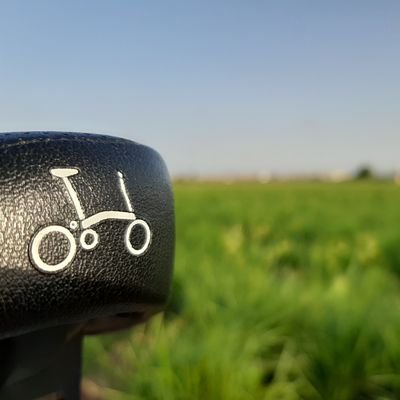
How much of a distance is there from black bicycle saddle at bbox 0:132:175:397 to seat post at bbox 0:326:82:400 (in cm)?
7

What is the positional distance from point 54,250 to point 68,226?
0.02 metres

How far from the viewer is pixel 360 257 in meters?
2.87

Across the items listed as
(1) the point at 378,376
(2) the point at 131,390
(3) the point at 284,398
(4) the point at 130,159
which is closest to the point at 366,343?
(1) the point at 378,376

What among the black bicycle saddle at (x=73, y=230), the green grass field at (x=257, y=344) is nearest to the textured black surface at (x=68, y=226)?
the black bicycle saddle at (x=73, y=230)

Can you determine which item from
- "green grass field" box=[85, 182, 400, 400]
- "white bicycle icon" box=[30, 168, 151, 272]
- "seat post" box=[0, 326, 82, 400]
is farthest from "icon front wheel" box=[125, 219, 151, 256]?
"green grass field" box=[85, 182, 400, 400]

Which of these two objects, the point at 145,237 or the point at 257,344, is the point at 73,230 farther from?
the point at 257,344

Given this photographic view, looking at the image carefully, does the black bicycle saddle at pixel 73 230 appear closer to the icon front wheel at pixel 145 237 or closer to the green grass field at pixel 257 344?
the icon front wheel at pixel 145 237

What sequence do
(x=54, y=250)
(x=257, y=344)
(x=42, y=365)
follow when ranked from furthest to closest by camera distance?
1. (x=257, y=344)
2. (x=42, y=365)
3. (x=54, y=250)

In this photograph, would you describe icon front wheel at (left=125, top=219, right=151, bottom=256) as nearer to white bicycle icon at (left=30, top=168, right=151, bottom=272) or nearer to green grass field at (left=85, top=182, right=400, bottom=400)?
white bicycle icon at (left=30, top=168, right=151, bottom=272)

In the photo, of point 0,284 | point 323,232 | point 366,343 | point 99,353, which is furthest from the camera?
point 323,232

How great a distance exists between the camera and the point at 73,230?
373mm

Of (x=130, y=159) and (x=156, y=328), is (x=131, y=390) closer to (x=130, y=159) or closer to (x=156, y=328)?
(x=156, y=328)

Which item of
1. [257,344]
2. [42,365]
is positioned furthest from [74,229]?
[257,344]

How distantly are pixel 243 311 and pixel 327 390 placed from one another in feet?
1.19
